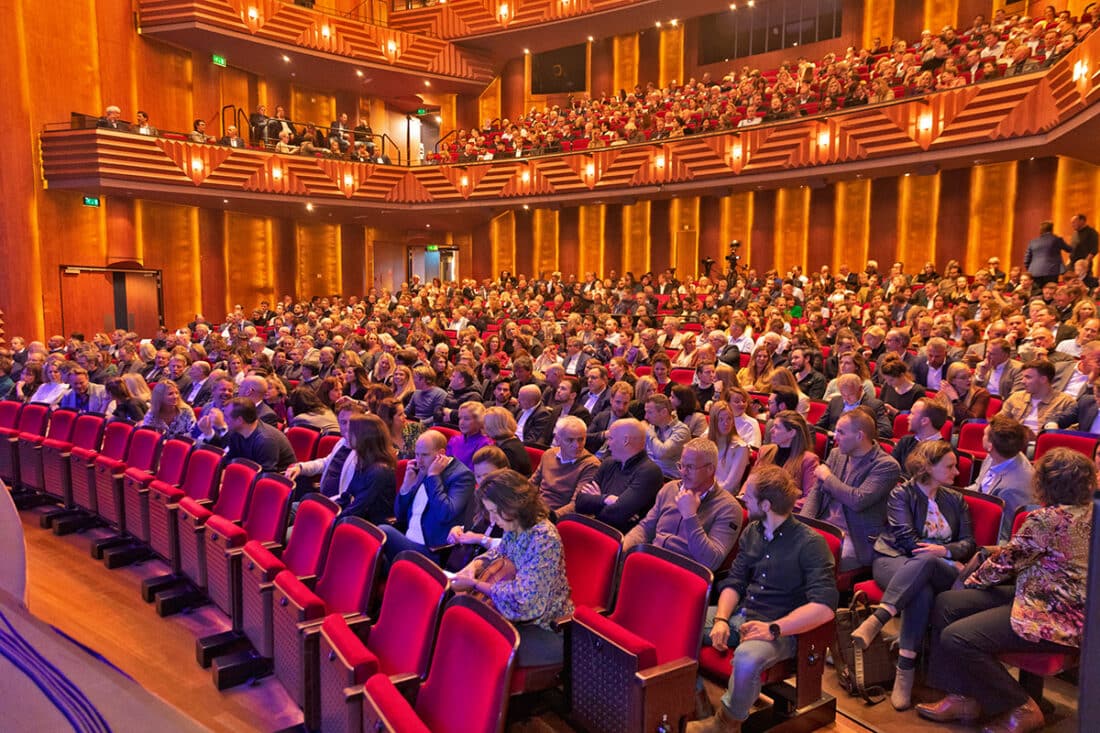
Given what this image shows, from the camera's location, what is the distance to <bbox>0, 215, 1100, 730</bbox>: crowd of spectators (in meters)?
2.33

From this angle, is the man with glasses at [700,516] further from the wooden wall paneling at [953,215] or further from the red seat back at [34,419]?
the wooden wall paneling at [953,215]

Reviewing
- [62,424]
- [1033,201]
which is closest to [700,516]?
[62,424]

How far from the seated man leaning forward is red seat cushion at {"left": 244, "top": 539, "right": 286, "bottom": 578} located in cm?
159

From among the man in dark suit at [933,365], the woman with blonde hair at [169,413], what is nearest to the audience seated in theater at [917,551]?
the man in dark suit at [933,365]

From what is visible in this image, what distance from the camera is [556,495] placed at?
11.6 feet

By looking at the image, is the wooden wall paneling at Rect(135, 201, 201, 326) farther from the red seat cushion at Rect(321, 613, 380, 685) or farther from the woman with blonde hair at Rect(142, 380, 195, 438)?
the red seat cushion at Rect(321, 613, 380, 685)

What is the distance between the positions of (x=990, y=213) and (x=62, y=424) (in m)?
12.9

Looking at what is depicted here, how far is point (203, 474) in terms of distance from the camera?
3980 millimetres

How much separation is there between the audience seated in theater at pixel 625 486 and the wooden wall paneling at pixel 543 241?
549 inches

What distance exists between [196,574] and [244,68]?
47.7ft

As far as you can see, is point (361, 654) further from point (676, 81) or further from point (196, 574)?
point (676, 81)

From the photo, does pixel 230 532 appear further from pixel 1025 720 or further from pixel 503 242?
pixel 503 242

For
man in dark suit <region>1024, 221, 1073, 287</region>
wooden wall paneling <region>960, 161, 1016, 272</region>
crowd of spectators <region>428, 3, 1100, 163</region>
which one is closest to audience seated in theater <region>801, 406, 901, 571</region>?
man in dark suit <region>1024, 221, 1073, 287</region>

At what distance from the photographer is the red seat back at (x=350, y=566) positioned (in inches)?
99.7
